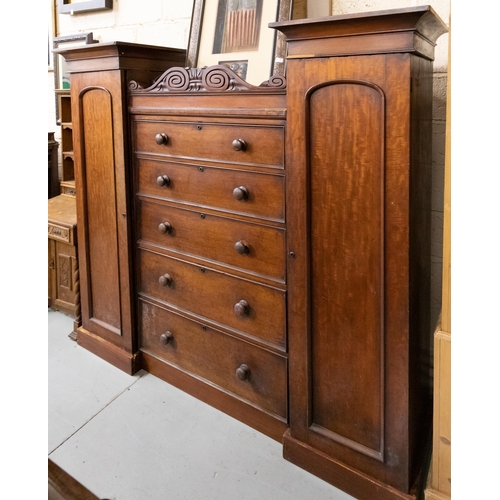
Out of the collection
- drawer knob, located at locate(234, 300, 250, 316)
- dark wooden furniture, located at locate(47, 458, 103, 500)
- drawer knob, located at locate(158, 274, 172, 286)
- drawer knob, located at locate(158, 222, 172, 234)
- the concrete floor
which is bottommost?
the concrete floor

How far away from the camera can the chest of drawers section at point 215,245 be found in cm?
171

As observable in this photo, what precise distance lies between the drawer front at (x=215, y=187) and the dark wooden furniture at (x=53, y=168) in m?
1.39

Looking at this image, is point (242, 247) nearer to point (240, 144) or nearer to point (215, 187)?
point (215, 187)

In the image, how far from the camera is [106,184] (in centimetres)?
224

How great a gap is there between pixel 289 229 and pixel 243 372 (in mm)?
633

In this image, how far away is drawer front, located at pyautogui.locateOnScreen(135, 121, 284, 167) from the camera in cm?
165

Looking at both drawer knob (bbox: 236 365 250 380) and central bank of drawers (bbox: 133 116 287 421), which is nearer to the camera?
central bank of drawers (bbox: 133 116 287 421)

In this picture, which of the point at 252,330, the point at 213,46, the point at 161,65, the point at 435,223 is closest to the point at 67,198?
the point at 161,65

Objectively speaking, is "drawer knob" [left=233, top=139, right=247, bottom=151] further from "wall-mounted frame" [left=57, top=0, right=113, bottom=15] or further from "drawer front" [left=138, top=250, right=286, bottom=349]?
"wall-mounted frame" [left=57, top=0, right=113, bottom=15]

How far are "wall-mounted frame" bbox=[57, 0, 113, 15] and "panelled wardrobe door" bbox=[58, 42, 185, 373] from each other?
2.53 ft

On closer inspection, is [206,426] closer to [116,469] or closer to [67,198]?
[116,469]

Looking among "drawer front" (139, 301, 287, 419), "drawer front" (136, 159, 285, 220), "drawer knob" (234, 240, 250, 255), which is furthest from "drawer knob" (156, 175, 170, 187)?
"drawer front" (139, 301, 287, 419)

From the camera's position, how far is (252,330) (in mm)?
1852
